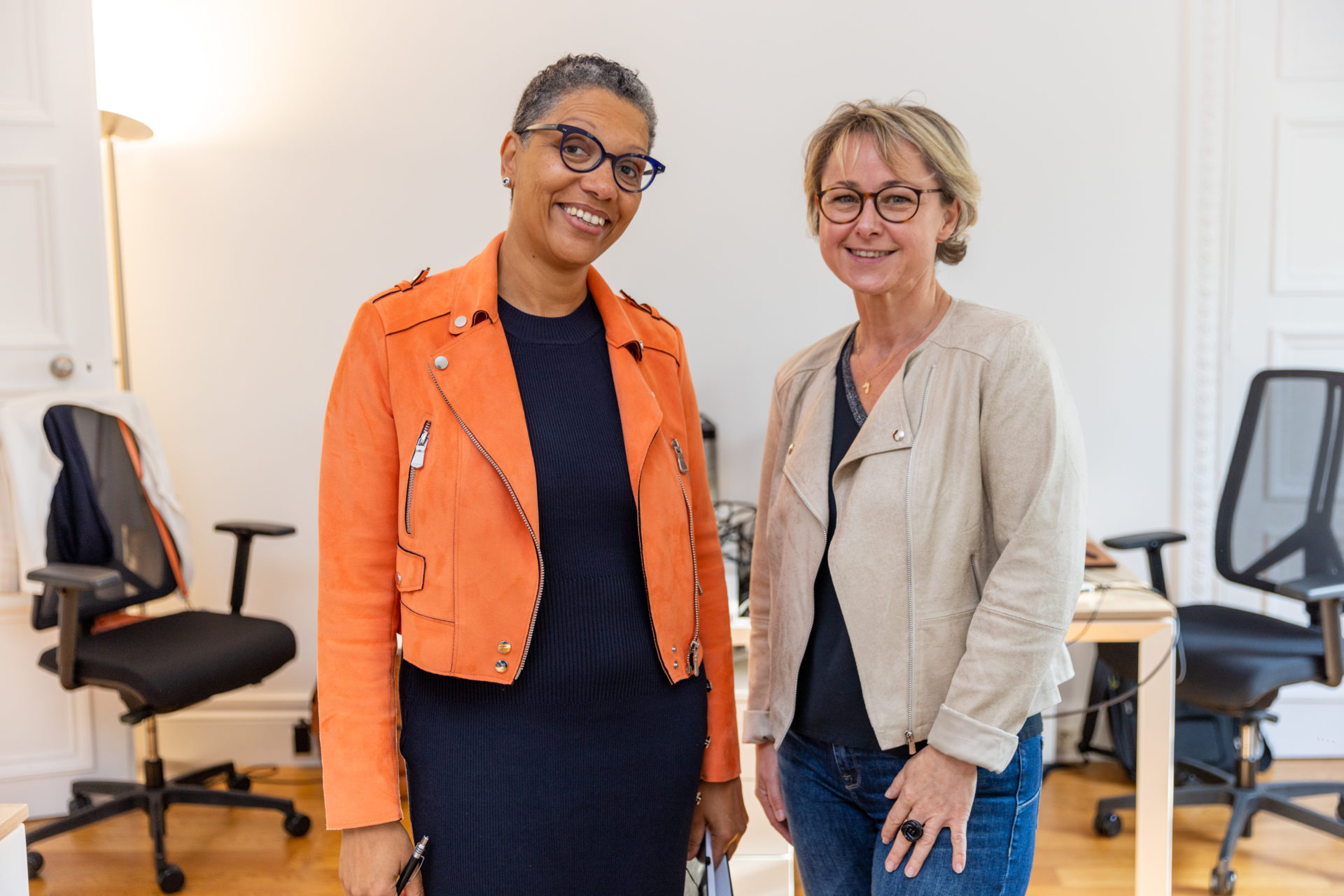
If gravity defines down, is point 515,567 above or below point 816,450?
below

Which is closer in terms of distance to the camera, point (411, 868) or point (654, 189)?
point (411, 868)

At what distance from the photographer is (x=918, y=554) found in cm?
107

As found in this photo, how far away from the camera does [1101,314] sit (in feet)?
9.32

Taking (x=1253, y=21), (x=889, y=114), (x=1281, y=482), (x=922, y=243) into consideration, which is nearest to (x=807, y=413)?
(x=922, y=243)

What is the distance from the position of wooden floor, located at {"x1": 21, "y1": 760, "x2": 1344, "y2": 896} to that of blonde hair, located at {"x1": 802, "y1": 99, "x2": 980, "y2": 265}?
1811 mm

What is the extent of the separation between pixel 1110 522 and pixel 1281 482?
50cm

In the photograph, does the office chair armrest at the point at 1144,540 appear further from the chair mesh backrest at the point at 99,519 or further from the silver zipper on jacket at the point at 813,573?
A: the chair mesh backrest at the point at 99,519

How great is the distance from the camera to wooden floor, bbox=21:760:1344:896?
224 cm

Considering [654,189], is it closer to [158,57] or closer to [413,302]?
[158,57]

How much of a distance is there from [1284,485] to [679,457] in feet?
6.94

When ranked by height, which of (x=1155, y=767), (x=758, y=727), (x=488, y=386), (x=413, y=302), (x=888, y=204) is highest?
(x=888, y=204)

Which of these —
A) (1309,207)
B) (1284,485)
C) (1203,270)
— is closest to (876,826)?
(1284,485)

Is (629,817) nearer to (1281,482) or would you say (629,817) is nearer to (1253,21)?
(1281,482)

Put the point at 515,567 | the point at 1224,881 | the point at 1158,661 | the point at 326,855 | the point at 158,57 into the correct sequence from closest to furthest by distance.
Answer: the point at 515,567, the point at 1158,661, the point at 1224,881, the point at 326,855, the point at 158,57
